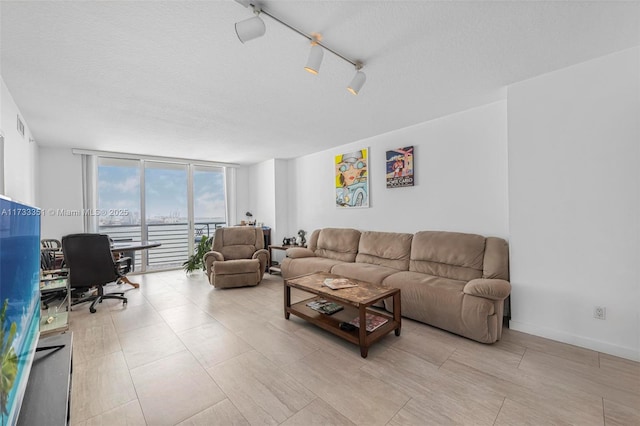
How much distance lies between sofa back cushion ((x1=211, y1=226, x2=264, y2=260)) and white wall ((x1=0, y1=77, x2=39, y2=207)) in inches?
95.1

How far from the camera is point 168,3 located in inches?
59.0

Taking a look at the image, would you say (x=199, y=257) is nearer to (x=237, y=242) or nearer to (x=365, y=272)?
(x=237, y=242)

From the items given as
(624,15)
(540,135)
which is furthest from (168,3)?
(540,135)

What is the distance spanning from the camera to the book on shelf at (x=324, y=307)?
9.19ft

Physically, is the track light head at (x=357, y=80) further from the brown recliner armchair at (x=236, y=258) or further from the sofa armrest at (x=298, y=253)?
the brown recliner armchair at (x=236, y=258)

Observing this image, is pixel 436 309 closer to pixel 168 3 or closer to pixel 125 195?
pixel 168 3

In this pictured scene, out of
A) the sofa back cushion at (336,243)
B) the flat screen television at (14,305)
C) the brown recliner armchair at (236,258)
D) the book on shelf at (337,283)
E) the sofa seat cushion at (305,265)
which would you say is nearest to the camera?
the flat screen television at (14,305)

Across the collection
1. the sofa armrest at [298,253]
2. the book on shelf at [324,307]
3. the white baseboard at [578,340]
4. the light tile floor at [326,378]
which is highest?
the sofa armrest at [298,253]

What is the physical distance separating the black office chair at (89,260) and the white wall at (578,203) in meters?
4.68

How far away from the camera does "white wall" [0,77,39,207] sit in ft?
7.59

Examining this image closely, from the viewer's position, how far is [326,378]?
1926 millimetres

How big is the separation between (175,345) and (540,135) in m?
3.89

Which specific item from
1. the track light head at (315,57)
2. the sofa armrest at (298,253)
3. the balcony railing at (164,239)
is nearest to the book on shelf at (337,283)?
the sofa armrest at (298,253)

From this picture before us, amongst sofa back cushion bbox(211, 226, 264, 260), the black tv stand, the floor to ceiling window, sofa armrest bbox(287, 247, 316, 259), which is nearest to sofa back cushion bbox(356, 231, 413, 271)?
sofa armrest bbox(287, 247, 316, 259)
